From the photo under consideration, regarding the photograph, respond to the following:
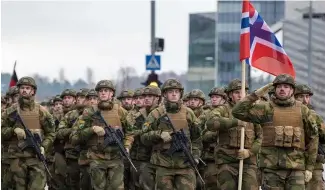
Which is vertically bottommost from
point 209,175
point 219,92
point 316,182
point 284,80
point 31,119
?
point 209,175

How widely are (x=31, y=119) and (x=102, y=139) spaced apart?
1105 millimetres

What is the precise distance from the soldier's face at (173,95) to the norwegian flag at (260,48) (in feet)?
3.50

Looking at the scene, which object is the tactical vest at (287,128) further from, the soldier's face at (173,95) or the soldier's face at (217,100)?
the soldier's face at (217,100)

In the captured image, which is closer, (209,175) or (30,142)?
(30,142)

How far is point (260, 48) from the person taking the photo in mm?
11453

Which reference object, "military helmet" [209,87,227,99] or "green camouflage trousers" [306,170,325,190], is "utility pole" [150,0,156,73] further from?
"green camouflage trousers" [306,170,325,190]

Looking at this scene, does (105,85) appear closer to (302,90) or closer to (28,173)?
(28,173)

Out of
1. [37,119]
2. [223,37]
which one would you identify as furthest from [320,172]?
[223,37]

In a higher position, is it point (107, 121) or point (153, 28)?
point (153, 28)

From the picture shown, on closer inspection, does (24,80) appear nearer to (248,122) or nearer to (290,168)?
(248,122)

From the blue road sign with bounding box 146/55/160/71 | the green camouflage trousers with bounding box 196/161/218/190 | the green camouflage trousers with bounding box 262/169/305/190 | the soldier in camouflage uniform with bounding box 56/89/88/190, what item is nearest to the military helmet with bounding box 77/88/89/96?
the soldier in camouflage uniform with bounding box 56/89/88/190

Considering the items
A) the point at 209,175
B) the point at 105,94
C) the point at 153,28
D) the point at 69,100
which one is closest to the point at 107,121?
the point at 105,94

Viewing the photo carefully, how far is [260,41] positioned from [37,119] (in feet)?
11.7

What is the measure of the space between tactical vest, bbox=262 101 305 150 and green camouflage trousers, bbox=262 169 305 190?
0.34 meters
